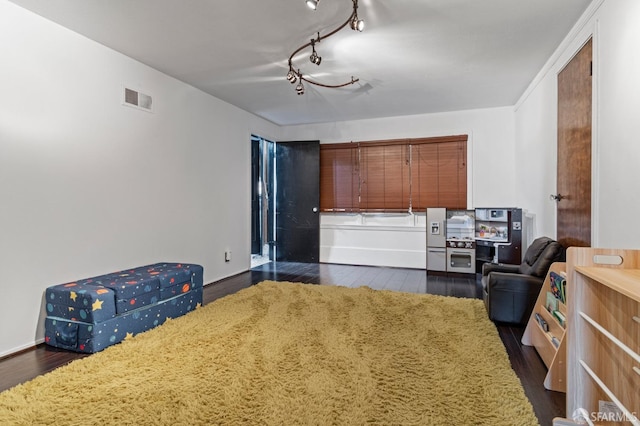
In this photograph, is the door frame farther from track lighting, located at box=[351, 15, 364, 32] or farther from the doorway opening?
the doorway opening

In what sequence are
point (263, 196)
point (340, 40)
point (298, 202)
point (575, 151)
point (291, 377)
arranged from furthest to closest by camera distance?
1. point (263, 196)
2. point (298, 202)
3. point (340, 40)
4. point (575, 151)
5. point (291, 377)

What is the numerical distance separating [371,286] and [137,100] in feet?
12.1

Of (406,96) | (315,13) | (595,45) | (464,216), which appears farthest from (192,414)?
(464,216)

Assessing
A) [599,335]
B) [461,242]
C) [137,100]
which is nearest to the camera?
[599,335]

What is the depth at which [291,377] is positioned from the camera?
209cm

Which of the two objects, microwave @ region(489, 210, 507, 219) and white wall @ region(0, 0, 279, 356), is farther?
microwave @ region(489, 210, 507, 219)

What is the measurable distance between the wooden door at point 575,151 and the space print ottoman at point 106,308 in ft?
12.2

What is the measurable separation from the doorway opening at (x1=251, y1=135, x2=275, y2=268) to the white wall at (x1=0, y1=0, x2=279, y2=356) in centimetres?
213

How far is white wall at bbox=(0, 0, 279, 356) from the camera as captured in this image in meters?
2.55

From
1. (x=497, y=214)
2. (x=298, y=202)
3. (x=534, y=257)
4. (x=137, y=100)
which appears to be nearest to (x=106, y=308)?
(x=137, y=100)

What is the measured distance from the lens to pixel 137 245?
3.58 metres

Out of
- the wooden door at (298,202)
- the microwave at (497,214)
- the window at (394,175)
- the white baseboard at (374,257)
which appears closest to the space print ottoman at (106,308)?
the wooden door at (298,202)

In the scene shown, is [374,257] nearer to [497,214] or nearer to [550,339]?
[497,214]

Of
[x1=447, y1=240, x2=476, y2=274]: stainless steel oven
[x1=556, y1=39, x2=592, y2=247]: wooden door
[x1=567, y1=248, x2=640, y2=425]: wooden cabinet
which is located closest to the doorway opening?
[x1=447, y1=240, x2=476, y2=274]: stainless steel oven
